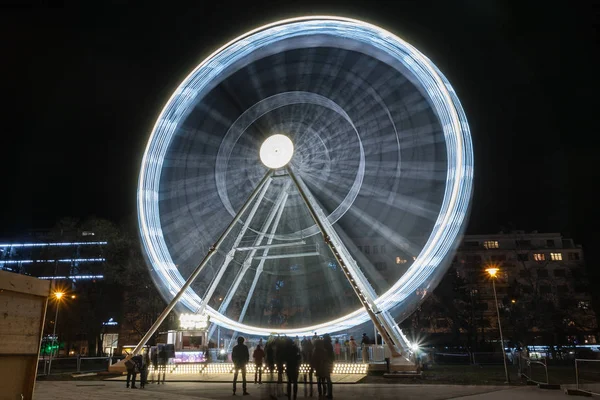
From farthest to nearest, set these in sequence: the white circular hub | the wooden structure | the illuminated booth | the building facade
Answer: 1. the building facade
2. the illuminated booth
3. the white circular hub
4. the wooden structure

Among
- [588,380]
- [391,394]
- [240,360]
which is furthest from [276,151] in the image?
[588,380]

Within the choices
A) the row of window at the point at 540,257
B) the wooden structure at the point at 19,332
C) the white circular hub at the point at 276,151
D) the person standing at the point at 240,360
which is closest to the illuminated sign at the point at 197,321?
the white circular hub at the point at 276,151

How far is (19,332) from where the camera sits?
3.45 meters

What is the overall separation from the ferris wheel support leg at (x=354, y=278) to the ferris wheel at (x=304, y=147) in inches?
3.2

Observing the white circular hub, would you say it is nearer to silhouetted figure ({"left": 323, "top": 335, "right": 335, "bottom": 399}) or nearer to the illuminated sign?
the illuminated sign

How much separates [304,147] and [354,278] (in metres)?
6.18

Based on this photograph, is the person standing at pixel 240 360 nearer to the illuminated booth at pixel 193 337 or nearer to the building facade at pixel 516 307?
the illuminated booth at pixel 193 337

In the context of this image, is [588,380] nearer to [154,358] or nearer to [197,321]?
[154,358]

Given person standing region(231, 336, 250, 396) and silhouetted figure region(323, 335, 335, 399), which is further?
person standing region(231, 336, 250, 396)

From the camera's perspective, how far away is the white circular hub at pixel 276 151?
17906 mm

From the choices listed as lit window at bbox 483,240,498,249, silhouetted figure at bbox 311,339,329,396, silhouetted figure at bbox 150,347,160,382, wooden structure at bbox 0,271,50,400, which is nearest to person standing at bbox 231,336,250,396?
silhouetted figure at bbox 311,339,329,396

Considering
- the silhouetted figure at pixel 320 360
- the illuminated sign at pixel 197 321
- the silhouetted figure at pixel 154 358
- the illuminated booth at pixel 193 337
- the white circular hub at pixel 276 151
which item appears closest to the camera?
the silhouetted figure at pixel 320 360

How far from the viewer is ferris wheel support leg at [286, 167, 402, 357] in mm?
13992

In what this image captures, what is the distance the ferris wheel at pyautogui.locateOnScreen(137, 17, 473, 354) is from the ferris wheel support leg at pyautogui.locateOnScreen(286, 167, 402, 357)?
0.27 ft
